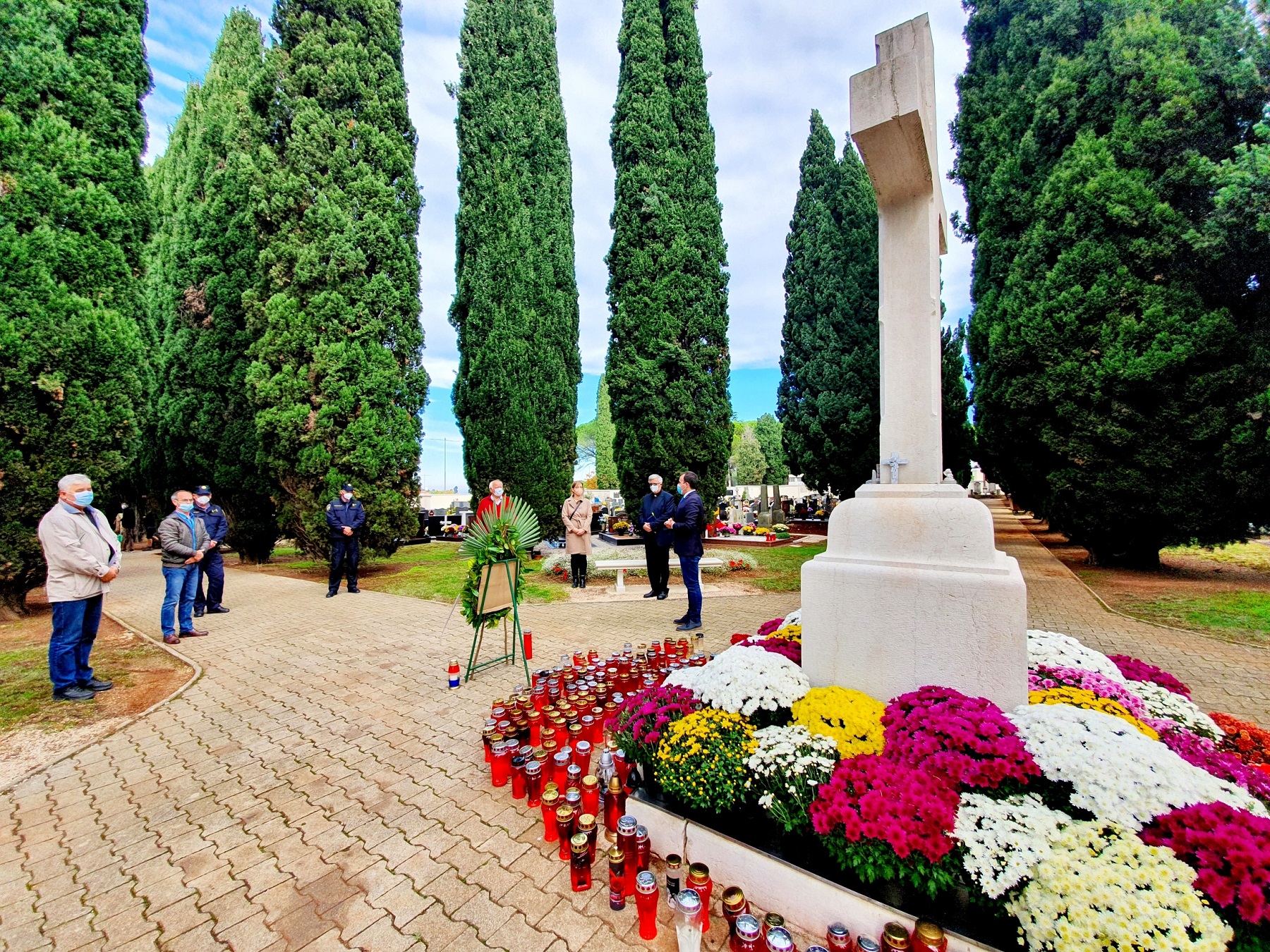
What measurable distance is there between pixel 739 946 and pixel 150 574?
50.9 ft

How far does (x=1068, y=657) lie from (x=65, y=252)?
11.7 meters

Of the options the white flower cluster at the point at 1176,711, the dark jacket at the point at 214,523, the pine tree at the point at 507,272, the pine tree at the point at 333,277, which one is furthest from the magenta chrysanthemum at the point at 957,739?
the pine tree at the point at 507,272

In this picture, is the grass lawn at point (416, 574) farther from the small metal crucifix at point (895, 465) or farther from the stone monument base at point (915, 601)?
the small metal crucifix at point (895, 465)

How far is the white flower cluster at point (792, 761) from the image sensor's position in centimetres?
219

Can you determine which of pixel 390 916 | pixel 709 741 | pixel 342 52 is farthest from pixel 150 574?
pixel 709 741

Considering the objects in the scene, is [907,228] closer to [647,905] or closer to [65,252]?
[647,905]

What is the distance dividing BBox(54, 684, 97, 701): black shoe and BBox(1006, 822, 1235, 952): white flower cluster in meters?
6.45

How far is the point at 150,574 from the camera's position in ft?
40.1

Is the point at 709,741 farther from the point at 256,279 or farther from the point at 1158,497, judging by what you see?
the point at 256,279

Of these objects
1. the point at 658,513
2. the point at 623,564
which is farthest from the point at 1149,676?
the point at 623,564

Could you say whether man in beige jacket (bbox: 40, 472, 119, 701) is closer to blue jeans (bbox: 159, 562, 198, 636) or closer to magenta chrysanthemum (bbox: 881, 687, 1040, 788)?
blue jeans (bbox: 159, 562, 198, 636)

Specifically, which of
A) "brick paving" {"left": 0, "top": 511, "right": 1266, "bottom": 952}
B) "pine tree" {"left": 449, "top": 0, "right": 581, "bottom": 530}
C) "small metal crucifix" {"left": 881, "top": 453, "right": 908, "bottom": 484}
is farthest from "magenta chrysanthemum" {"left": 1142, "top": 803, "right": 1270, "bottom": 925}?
"pine tree" {"left": 449, "top": 0, "right": 581, "bottom": 530}

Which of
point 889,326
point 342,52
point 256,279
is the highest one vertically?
point 342,52

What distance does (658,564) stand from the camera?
809 cm
